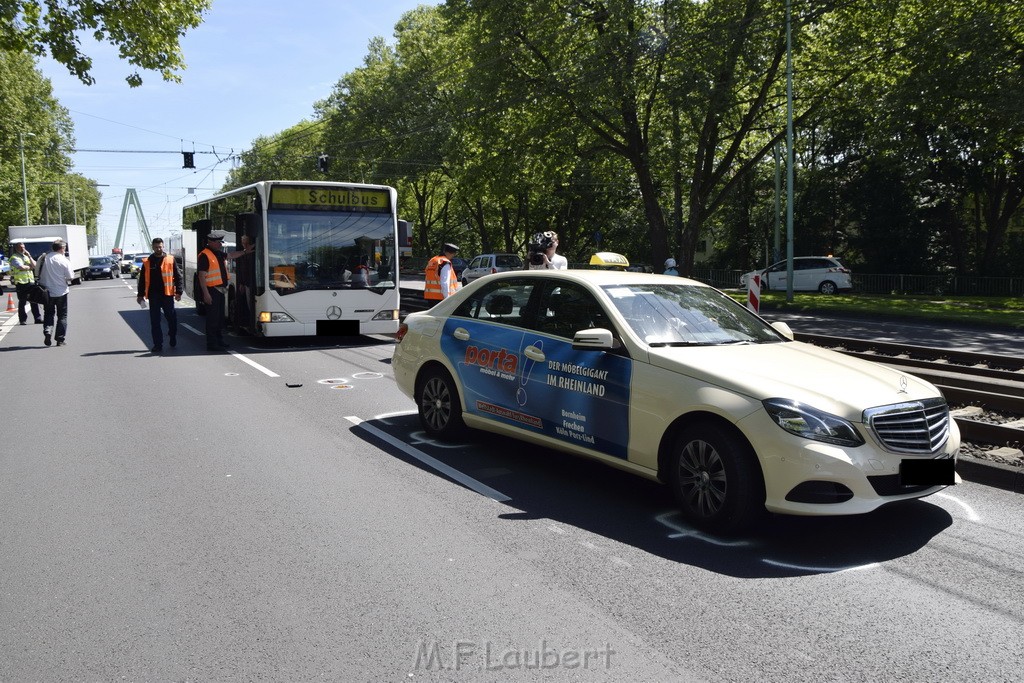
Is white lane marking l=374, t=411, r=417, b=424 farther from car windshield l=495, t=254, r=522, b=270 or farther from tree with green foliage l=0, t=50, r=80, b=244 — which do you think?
tree with green foliage l=0, t=50, r=80, b=244

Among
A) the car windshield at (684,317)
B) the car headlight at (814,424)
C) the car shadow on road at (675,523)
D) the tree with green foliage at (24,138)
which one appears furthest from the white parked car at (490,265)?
the car headlight at (814,424)

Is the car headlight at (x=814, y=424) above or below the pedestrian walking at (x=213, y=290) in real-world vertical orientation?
below

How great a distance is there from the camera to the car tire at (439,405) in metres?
7.26

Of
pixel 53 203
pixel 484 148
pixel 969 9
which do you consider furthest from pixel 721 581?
pixel 53 203

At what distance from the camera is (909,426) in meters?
4.97

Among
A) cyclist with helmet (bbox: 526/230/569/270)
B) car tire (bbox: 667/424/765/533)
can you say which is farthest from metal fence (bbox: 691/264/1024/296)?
car tire (bbox: 667/424/765/533)

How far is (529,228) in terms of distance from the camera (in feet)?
185

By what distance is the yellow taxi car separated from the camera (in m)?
4.77

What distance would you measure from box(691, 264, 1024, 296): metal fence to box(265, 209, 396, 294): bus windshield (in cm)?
1858

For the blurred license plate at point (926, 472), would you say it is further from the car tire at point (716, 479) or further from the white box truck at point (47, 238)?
the white box truck at point (47, 238)

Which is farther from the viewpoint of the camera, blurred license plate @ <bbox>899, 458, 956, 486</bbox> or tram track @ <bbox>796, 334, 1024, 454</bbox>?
tram track @ <bbox>796, 334, 1024, 454</bbox>

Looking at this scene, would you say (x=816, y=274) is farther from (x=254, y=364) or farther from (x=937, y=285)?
(x=254, y=364)

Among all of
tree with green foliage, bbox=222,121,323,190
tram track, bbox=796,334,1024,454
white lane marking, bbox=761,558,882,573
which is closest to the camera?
white lane marking, bbox=761,558,882,573

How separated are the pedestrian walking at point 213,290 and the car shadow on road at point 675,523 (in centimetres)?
826
